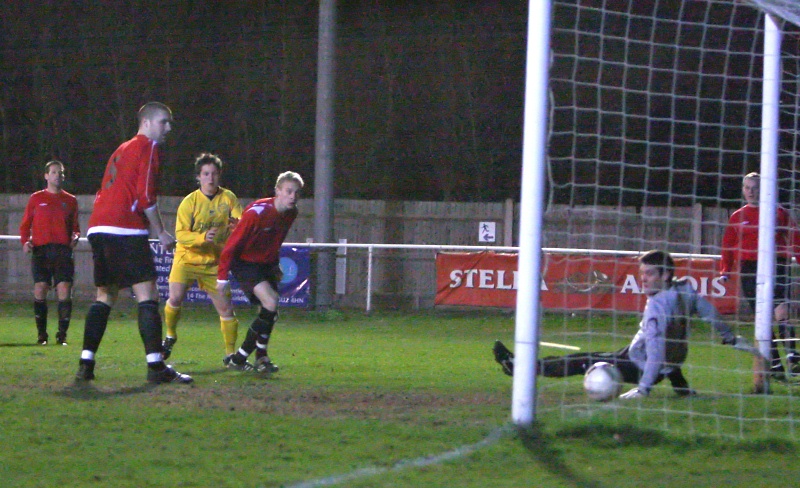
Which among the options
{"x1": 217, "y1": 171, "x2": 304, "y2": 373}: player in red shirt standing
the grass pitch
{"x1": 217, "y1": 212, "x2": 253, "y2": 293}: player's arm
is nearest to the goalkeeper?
the grass pitch

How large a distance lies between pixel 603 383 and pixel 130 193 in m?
3.09

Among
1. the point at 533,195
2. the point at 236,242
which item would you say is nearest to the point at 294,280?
the point at 236,242

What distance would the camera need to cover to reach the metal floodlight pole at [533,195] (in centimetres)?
496

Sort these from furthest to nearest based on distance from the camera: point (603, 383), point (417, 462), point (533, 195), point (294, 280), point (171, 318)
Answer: point (294, 280)
point (171, 318)
point (603, 383)
point (533, 195)
point (417, 462)

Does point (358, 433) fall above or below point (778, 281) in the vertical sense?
below

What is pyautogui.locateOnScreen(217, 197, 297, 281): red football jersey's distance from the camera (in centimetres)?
760

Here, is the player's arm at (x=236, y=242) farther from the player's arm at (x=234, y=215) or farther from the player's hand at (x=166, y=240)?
the player's hand at (x=166, y=240)

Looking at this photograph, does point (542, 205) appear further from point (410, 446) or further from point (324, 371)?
point (324, 371)

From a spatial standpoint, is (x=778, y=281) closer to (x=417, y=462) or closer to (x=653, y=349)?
(x=653, y=349)

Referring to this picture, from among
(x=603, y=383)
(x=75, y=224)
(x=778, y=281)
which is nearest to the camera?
(x=603, y=383)

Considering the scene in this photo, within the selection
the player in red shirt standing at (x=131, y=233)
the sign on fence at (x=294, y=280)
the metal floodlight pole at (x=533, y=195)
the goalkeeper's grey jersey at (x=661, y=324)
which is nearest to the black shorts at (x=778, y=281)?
the goalkeeper's grey jersey at (x=661, y=324)

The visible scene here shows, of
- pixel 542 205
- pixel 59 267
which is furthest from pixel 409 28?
pixel 542 205

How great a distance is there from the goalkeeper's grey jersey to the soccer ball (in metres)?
0.18

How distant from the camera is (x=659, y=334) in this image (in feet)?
20.1
